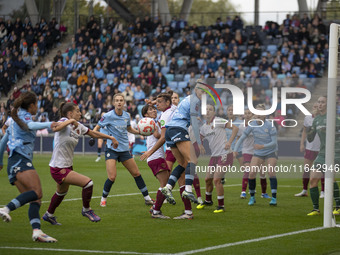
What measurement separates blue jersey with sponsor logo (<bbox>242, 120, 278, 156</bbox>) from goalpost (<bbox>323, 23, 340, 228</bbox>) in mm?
2851

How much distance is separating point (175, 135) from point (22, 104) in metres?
2.97

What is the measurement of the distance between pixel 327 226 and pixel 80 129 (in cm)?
396

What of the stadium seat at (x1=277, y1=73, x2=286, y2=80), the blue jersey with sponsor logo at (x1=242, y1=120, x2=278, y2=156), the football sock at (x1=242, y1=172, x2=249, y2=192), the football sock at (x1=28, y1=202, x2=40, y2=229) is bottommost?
the football sock at (x1=242, y1=172, x2=249, y2=192)

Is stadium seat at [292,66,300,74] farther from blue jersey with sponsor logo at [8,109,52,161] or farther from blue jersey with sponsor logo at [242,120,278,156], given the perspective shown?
blue jersey with sponsor logo at [8,109,52,161]

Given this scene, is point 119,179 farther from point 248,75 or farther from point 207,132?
point 248,75

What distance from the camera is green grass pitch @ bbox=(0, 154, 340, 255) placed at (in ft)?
26.9

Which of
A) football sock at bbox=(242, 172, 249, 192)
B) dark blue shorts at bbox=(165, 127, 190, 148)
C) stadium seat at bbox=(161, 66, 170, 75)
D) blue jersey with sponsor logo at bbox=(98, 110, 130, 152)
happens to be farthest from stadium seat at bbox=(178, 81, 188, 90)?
dark blue shorts at bbox=(165, 127, 190, 148)

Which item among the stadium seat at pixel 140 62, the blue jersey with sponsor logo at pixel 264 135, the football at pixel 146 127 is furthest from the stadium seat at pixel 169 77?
the football at pixel 146 127

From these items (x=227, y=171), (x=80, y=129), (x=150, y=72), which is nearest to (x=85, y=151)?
(x=150, y=72)

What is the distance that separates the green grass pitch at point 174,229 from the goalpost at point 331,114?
356mm

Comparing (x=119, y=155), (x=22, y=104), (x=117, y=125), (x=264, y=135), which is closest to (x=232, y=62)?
(x=264, y=135)

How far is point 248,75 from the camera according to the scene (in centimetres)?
3073

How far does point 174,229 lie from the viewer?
9742 millimetres

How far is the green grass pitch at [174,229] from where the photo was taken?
8.20 metres
